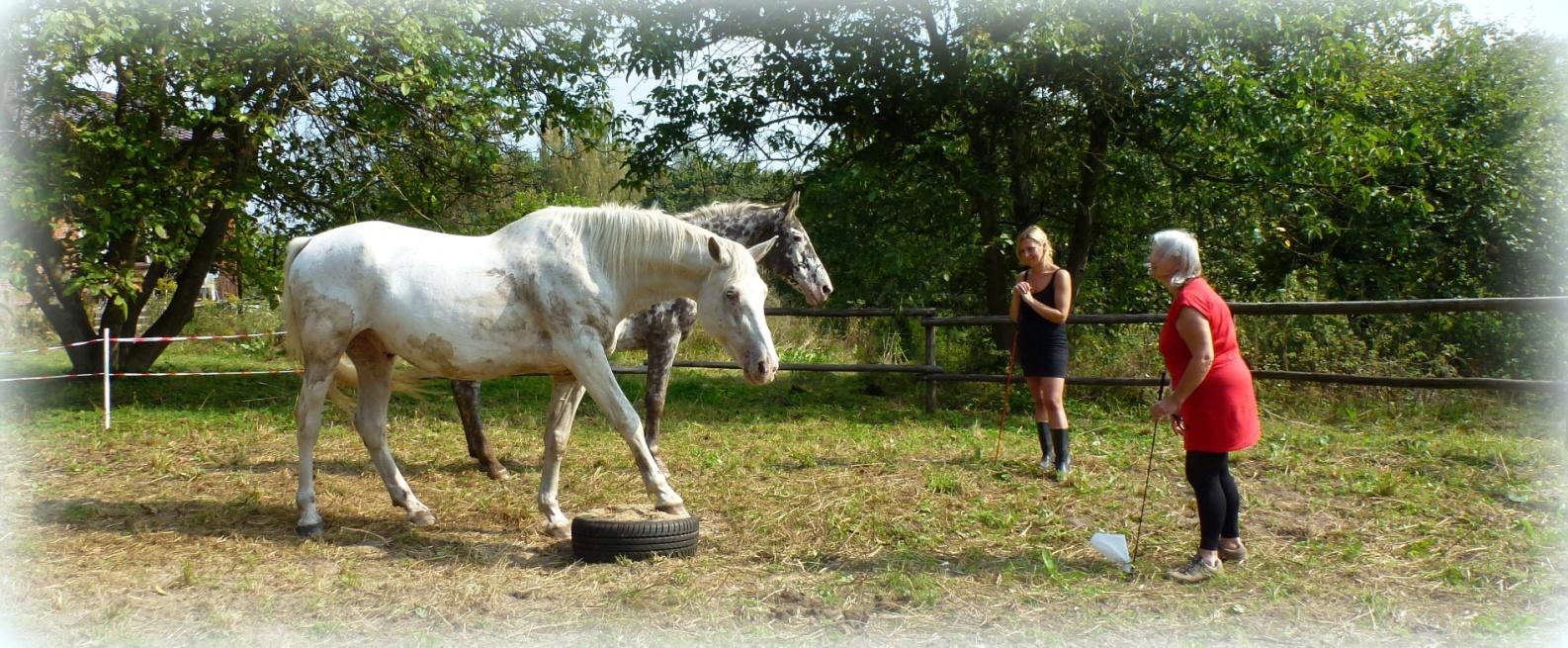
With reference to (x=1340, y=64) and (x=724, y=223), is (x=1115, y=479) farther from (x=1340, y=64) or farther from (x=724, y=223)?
(x=1340, y=64)

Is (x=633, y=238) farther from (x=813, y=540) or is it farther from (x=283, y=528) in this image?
(x=283, y=528)

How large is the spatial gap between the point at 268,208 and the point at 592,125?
355 centimetres

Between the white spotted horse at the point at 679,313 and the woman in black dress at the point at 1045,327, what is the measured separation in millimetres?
1621

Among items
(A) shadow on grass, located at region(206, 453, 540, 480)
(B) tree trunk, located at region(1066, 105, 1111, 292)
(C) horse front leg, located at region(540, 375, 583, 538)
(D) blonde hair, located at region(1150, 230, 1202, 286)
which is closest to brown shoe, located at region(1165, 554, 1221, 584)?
(D) blonde hair, located at region(1150, 230, 1202, 286)

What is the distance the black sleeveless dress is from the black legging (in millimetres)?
1843

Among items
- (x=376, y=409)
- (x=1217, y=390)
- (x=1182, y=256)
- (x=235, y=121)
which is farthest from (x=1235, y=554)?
(x=235, y=121)

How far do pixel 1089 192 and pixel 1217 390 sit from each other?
685 cm

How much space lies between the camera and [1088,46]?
8539 millimetres

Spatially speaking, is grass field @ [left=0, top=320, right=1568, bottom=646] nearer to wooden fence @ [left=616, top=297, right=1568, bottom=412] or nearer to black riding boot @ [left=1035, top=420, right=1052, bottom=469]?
black riding boot @ [left=1035, top=420, right=1052, bottom=469]

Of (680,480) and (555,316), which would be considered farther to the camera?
(680,480)

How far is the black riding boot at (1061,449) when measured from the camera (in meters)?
5.74

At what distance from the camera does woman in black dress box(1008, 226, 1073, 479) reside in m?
5.61

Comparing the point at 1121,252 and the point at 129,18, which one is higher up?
the point at 129,18

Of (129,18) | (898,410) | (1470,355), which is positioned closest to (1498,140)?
(1470,355)
